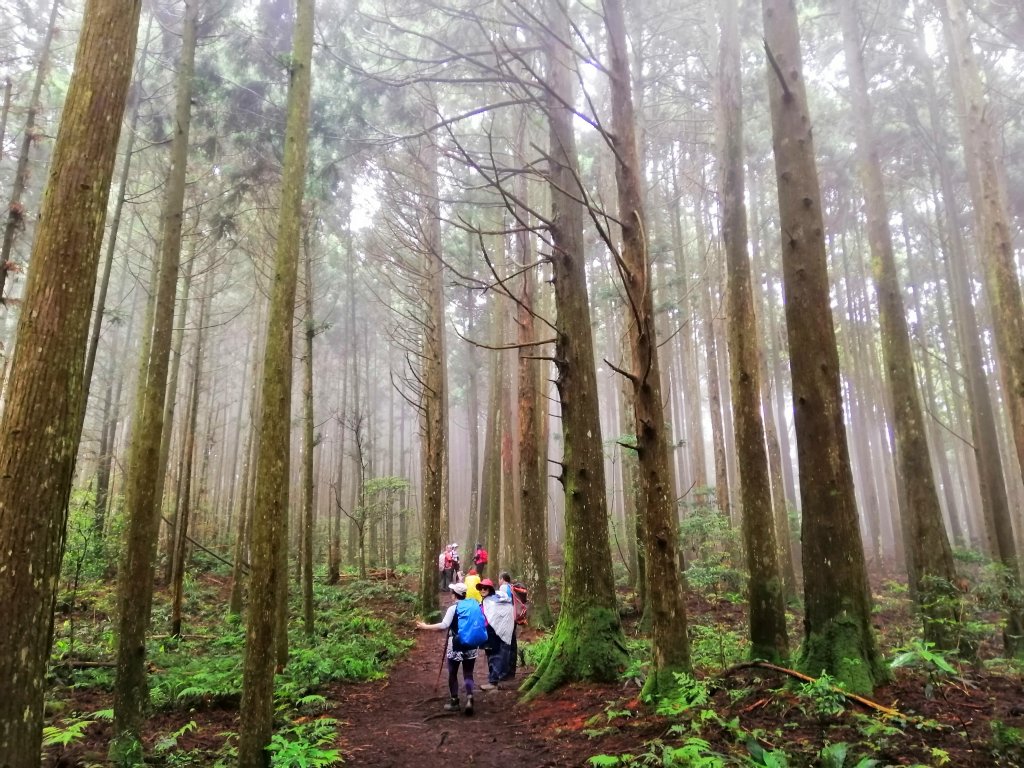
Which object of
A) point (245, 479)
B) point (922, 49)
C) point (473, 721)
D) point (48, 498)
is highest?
point (922, 49)

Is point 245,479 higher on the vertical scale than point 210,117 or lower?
lower

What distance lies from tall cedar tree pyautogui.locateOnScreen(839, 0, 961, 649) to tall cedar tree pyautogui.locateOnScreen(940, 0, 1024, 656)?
100 centimetres

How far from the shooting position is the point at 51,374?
138 inches

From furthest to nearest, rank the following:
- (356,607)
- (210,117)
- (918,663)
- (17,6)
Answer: (356,607) → (17,6) → (210,117) → (918,663)

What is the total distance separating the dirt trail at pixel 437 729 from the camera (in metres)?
5.24

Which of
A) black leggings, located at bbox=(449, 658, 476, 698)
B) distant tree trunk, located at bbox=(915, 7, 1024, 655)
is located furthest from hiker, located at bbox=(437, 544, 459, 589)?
distant tree trunk, located at bbox=(915, 7, 1024, 655)

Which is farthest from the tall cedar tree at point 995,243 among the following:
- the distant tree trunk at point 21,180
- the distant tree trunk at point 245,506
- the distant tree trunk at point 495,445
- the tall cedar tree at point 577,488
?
the distant tree trunk at point 21,180

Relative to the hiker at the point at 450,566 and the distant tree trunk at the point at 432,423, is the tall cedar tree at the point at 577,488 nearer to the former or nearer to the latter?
the distant tree trunk at the point at 432,423

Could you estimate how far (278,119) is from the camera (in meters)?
9.30

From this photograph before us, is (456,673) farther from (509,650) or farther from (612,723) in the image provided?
(612,723)

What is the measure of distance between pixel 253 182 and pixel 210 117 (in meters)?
1.54

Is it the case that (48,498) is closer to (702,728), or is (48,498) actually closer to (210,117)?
(702,728)

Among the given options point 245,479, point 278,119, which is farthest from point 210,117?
point 245,479

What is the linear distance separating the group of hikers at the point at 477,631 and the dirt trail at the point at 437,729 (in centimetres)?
24
